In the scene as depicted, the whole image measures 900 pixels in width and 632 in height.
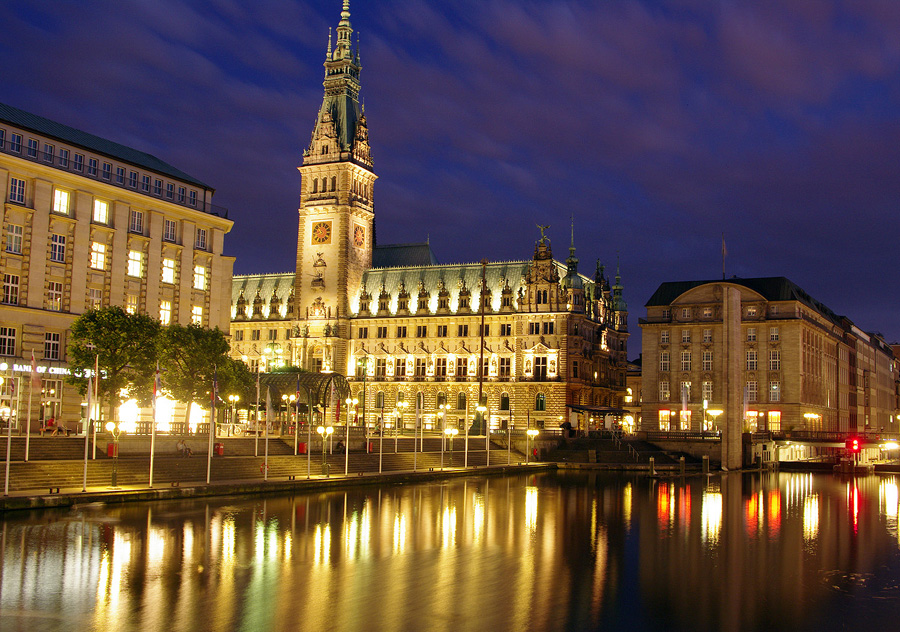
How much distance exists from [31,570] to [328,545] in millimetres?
12586

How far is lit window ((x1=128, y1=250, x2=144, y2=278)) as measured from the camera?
91.9 m

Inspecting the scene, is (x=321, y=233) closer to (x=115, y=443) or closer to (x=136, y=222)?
(x=136, y=222)

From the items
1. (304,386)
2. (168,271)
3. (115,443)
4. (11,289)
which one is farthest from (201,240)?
(115,443)

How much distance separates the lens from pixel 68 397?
273 ft

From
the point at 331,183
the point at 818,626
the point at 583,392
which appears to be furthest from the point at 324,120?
the point at 818,626

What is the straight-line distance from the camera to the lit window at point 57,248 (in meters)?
85.2

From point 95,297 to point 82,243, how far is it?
16.6 feet

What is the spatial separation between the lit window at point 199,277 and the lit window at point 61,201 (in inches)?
613

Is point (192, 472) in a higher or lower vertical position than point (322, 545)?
higher

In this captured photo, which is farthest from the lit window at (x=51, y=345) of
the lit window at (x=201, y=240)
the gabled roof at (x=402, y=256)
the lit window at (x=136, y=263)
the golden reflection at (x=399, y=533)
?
the gabled roof at (x=402, y=256)

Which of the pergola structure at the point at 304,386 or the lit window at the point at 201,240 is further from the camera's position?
the lit window at the point at 201,240

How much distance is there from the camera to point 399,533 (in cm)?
4712

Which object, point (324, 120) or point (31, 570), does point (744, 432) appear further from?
→ point (31, 570)

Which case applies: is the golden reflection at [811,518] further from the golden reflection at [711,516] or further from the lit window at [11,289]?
the lit window at [11,289]
